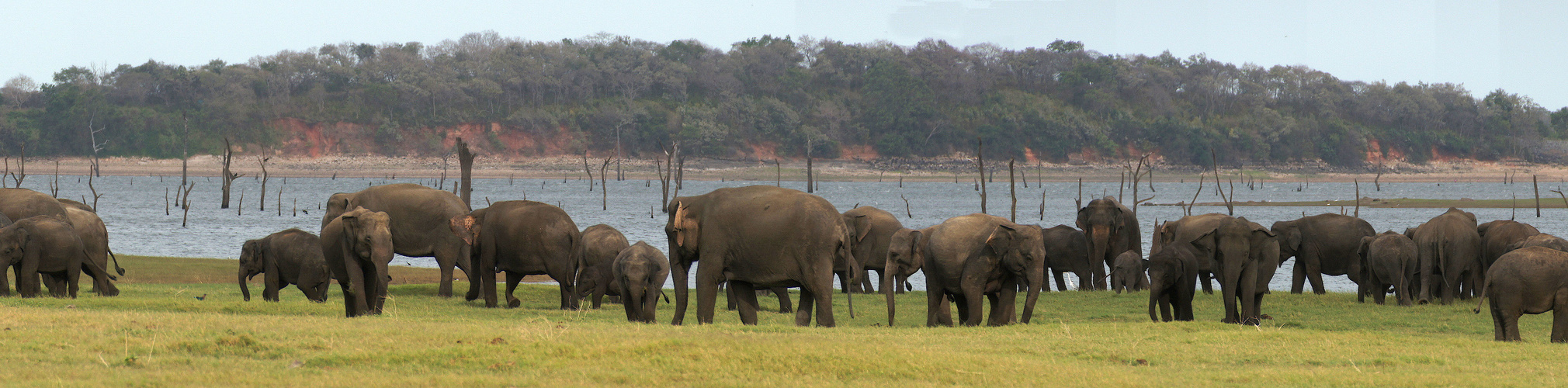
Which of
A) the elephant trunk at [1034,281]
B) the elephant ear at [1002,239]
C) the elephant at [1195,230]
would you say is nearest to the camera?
the elephant ear at [1002,239]

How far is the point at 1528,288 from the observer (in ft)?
39.3

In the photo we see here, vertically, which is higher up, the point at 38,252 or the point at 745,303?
the point at 38,252

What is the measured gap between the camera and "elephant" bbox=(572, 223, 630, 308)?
1496 cm

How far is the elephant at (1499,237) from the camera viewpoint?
1725 cm

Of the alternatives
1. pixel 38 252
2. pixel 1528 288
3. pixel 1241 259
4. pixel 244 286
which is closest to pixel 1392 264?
pixel 1241 259

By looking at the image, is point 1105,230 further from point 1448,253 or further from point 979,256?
point 979,256

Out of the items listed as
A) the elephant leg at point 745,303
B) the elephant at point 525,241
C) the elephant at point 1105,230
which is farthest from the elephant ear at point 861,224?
the elephant leg at point 745,303

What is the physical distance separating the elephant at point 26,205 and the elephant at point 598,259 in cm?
865

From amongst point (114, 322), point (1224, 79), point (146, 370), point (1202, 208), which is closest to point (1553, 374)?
point (146, 370)

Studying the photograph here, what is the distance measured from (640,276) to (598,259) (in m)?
1.94

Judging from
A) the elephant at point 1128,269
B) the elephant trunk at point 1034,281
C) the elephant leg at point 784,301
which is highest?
the elephant trunk at point 1034,281

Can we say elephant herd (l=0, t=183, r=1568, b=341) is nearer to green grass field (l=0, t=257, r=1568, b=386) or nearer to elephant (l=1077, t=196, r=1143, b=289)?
elephant (l=1077, t=196, r=1143, b=289)

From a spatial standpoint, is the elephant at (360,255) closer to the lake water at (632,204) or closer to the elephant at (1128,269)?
the elephant at (1128,269)

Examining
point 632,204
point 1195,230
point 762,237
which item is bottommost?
point 632,204
